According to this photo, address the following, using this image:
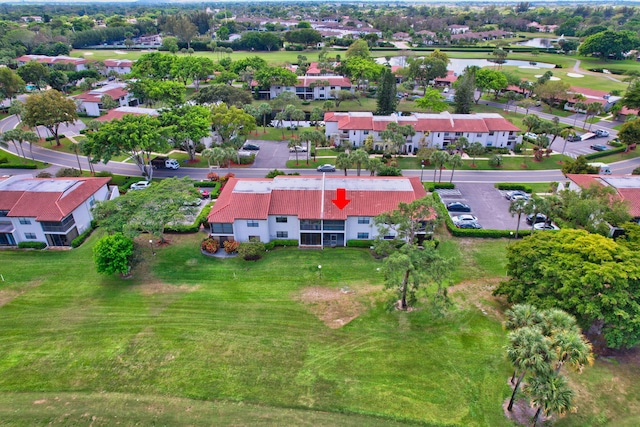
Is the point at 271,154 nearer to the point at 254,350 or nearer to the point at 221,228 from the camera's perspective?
the point at 221,228

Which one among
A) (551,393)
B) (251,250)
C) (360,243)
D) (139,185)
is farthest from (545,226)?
(139,185)

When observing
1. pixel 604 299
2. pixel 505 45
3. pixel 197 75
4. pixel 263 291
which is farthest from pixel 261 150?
pixel 505 45

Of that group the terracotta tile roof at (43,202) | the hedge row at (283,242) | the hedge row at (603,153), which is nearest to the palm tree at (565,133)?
the hedge row at (603,153)

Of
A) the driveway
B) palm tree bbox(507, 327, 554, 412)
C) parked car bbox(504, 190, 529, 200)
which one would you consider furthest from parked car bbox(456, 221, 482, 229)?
the driveway

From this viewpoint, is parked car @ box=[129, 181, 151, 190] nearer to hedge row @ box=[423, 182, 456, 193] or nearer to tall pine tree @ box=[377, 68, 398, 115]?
hedge row @ box=[423, 182, 456, 193]

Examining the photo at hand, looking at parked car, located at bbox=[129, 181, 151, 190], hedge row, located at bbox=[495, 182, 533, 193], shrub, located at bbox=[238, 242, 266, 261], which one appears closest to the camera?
shrub, located at bbox=[238, 242, 266, 261]

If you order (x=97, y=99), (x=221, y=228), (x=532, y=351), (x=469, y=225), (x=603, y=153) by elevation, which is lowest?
(x=469, y=225)
